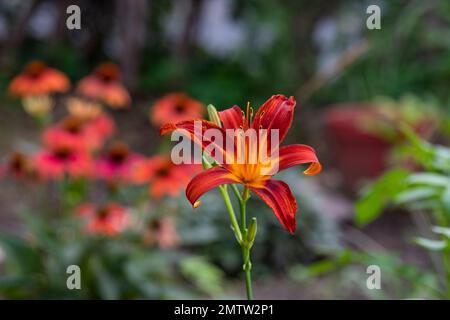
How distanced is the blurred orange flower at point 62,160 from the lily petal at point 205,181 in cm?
81

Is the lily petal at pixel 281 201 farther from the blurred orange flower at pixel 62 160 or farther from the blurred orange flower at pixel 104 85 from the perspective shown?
the blurred orange flower at pixel 104 85

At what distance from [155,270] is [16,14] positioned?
106 inches

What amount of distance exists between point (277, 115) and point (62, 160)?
2.74 feet

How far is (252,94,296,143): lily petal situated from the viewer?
0.30 m

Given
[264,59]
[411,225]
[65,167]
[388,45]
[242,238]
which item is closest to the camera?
[242,238]

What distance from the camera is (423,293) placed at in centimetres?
126

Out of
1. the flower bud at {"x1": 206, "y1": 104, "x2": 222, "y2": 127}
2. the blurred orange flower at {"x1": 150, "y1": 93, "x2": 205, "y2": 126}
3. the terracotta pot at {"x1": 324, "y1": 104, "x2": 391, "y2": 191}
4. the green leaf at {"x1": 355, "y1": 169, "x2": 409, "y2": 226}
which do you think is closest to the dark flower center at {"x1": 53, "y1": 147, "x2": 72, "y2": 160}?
the blurred orange flower at {"x1": 150, "y1": 93, "x2": 205, "y2": 126}

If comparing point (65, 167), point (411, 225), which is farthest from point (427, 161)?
point (411, 225)

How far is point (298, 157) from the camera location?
303 mm

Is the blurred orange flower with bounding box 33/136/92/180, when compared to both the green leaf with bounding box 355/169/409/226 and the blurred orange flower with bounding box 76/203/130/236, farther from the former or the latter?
the green leaf with bounding box 355/169/409/226

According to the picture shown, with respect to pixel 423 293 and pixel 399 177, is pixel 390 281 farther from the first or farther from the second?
pixel 399 177

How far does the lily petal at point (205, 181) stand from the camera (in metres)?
0.29

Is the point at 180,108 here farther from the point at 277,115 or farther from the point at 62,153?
the point at 277,115

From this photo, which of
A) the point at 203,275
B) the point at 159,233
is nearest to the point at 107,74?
the point at 159,233
